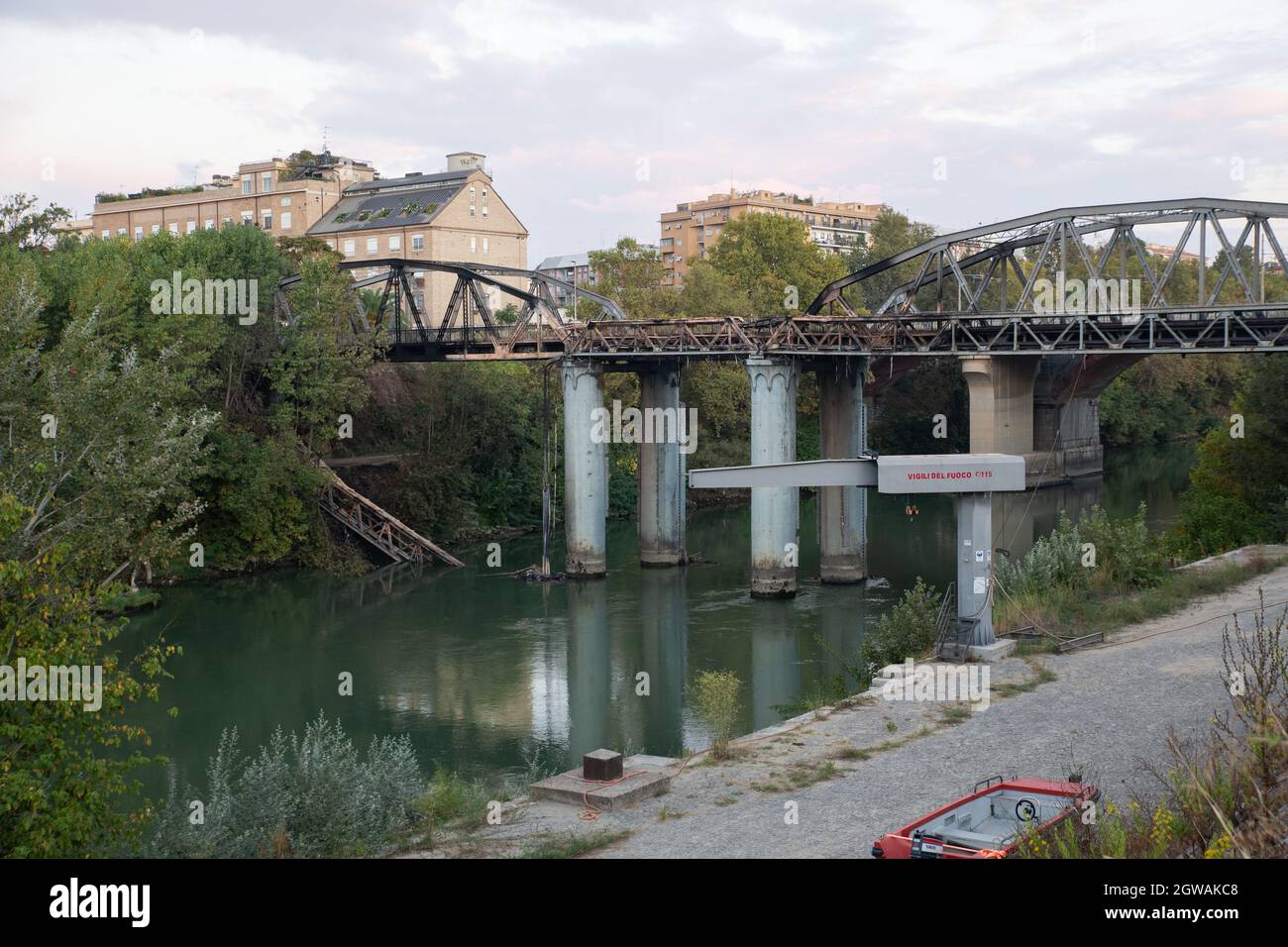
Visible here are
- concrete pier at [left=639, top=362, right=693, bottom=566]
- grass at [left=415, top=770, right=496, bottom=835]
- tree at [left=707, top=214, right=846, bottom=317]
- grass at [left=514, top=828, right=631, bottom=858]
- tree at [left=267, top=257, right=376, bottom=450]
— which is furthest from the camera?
tree at [left=707, top=214, right=846, bottom=317]

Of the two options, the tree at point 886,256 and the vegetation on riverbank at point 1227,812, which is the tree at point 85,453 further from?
the tree at point 886,256

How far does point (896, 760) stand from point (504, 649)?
17634 millimetres

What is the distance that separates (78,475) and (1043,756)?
14.3 meters

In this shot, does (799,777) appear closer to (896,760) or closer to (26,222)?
(896,760)

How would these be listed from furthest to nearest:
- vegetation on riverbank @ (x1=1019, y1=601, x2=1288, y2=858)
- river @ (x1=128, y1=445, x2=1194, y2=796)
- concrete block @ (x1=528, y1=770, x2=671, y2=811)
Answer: river @ (x1=128, y1=445, x2=1194, y2=796)
concrete block @ (x1=528, y1=770, x2=671, y2=811)
vegetation on riverbank @ (x1=1019, y1=601, x2=1288, y2=858)

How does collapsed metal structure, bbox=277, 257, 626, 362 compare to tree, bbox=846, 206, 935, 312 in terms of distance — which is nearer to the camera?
collapsed metal structure, bbox=277, 257, 626, 362

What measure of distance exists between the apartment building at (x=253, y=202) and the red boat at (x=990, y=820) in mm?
86383

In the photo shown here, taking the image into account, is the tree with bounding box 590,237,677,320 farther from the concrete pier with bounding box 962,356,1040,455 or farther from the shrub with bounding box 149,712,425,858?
the shrub with bounding box 149,712,425,858

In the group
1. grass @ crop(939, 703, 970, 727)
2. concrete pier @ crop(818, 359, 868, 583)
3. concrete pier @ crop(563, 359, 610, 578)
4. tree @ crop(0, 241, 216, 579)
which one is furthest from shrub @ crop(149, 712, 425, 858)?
concrete pier @ crop(563, 359, 610, 578)

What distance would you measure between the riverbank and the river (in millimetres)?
4877

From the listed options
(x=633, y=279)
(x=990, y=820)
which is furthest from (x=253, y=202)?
(x=990, y=820)

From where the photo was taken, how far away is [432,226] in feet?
276

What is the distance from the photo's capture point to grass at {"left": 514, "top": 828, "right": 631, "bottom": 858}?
1348cm

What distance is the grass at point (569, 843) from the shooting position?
13.5m
